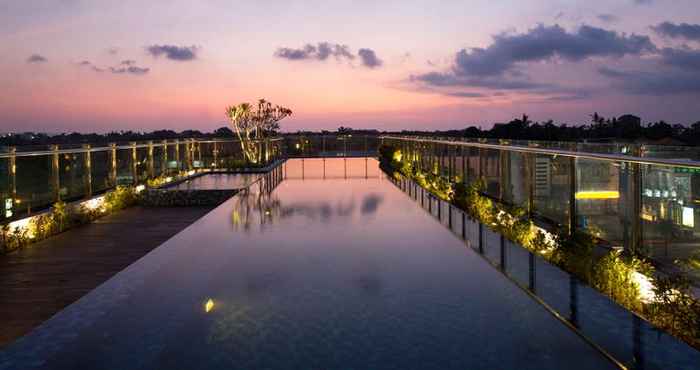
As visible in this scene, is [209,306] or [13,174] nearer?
[209,306]

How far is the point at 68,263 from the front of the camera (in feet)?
18.6

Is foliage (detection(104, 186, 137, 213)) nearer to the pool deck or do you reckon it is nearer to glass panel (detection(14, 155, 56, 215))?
the pool deck

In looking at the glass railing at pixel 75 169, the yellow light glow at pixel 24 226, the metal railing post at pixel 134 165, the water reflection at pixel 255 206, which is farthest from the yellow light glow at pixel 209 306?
the metal railing post at pixel 134 165

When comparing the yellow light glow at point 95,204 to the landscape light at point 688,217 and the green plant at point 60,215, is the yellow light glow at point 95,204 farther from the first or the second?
the landscape light at point 688,217

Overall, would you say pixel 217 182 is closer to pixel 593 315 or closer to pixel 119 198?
pixel 119 198

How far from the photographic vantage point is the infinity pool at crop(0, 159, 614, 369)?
3121 mm

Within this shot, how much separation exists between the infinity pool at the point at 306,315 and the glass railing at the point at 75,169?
2.44 meters

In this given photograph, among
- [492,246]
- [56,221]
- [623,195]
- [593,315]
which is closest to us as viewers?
[593,315]

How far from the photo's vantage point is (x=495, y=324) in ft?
12.0

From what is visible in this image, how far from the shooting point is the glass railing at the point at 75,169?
24.1 feet

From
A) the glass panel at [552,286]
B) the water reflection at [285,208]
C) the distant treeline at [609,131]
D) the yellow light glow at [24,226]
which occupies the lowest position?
the glass panel at [552,286]

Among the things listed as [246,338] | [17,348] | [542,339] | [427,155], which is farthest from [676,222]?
[427,155]

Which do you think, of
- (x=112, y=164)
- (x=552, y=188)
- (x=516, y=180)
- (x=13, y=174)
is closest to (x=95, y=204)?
(x=13, y=174)

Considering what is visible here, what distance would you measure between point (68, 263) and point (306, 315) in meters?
3.01
